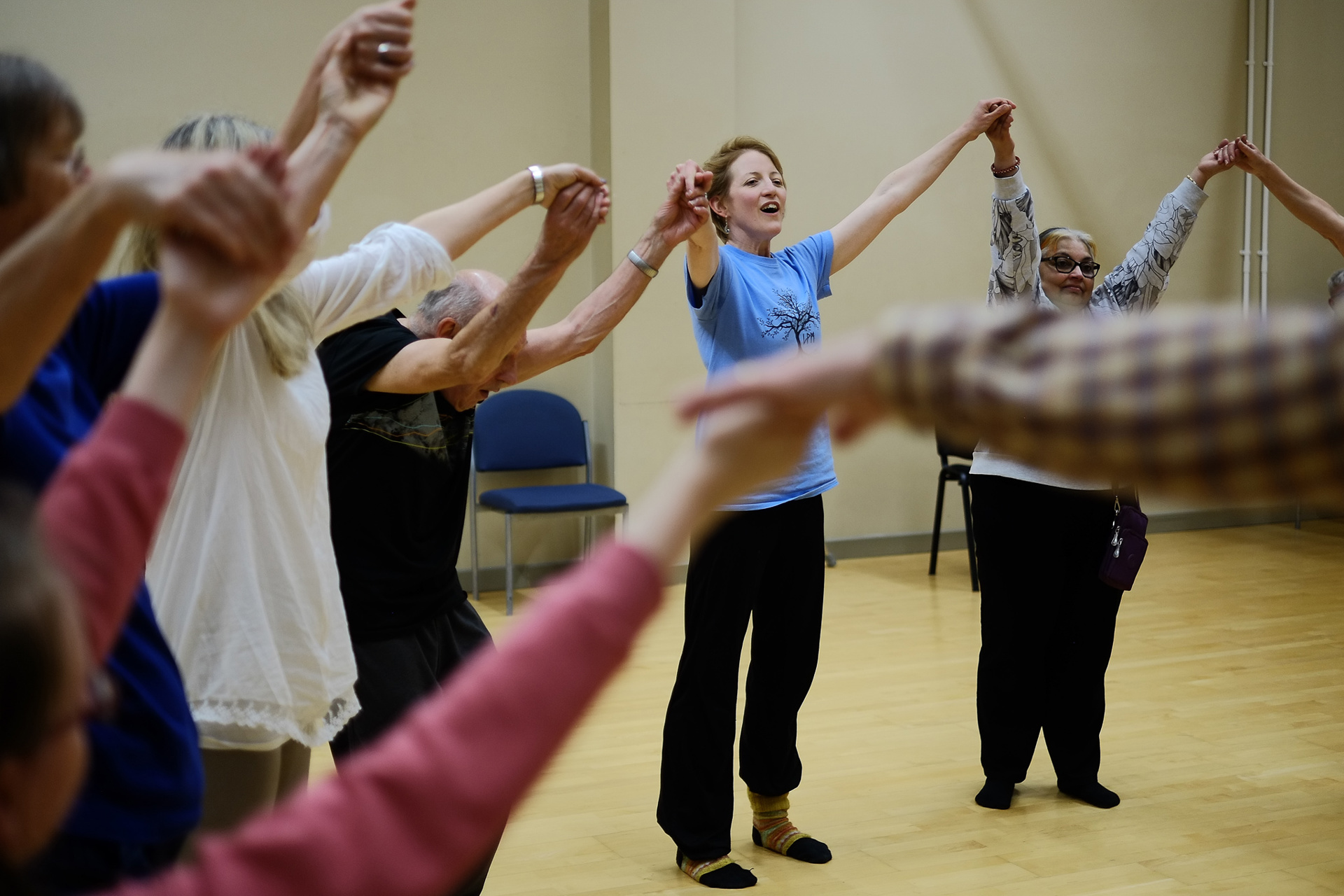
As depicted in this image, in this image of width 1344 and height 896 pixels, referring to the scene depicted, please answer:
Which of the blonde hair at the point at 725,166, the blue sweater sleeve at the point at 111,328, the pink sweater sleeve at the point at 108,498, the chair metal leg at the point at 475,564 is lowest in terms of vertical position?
the chair metal leg at the point at 475,564

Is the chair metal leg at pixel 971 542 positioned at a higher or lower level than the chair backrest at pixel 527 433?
lower

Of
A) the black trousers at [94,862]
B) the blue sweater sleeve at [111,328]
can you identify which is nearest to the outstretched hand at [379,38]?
the blue sweater sleeve at [111,328]

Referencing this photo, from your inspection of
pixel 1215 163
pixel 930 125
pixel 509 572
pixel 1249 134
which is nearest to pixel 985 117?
pixel 1215 163

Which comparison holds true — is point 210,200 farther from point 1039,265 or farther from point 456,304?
point 1039,265

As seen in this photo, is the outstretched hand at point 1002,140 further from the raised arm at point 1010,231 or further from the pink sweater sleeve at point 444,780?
the pink sweater sleeve at point 444,780

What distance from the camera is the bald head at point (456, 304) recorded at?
7.67 ft

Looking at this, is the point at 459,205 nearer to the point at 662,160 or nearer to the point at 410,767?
the point at 410,767

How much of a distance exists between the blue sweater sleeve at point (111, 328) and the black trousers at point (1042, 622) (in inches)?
98.5

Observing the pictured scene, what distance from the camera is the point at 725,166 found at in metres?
3.28

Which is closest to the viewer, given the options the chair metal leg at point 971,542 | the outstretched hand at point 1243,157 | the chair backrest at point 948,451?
the outstretched hand at point 1243,157

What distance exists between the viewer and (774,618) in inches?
119

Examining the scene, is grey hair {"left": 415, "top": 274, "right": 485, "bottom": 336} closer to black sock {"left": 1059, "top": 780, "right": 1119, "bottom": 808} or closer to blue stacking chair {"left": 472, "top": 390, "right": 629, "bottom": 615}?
black sock {"left": 1059, "top": 780, "right": 1119, "bottom": 808}

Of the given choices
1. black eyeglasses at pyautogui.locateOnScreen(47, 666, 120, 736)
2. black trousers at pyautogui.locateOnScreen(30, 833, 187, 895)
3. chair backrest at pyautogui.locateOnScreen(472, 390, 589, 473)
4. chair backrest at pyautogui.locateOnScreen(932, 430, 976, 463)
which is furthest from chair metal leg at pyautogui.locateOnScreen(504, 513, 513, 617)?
black eyeglasses at pyautogui.locateOnScreen(47, 666, 120, 736)

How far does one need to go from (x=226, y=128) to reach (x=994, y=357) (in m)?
1.21
